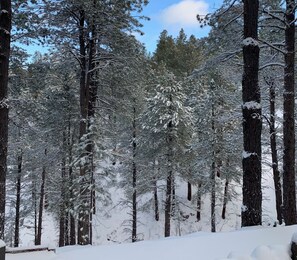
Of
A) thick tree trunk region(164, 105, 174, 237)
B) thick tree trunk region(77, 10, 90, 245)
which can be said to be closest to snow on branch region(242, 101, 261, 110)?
thick tree trunk region(77, 10, 90, 245)

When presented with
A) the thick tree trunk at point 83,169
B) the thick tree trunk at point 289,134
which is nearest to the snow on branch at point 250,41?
the thick tree trunk at point 289,134

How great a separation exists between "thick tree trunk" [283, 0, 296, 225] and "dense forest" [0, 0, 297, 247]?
1.0 inches

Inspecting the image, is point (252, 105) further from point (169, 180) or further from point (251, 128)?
point (169, 180)

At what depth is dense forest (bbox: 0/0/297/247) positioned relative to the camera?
7.17m

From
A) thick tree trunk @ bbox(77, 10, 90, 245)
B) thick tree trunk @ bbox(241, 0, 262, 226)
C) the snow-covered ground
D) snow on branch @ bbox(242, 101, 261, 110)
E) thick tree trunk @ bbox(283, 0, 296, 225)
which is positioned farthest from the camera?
thick tree trunk @ bbox(77, 10, 90, 245)

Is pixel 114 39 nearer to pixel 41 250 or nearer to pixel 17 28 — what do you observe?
pixel 17 28

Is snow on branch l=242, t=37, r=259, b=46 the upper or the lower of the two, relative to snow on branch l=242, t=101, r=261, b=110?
upper

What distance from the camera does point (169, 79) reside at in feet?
60.8

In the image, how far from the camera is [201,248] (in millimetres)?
5020

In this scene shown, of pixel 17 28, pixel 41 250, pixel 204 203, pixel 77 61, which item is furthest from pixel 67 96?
pixel 204 203

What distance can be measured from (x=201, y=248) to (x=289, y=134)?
4.34m

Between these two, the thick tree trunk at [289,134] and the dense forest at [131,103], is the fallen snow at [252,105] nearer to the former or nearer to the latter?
the dense forest at [131,103]

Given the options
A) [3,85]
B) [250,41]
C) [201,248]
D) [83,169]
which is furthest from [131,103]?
[201,248]

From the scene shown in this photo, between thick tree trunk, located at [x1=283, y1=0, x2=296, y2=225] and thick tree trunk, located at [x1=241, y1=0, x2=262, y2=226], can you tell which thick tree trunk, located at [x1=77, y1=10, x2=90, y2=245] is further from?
thick tree trunk, located at [x1=283, y1=0, x2=296, y2=225]
